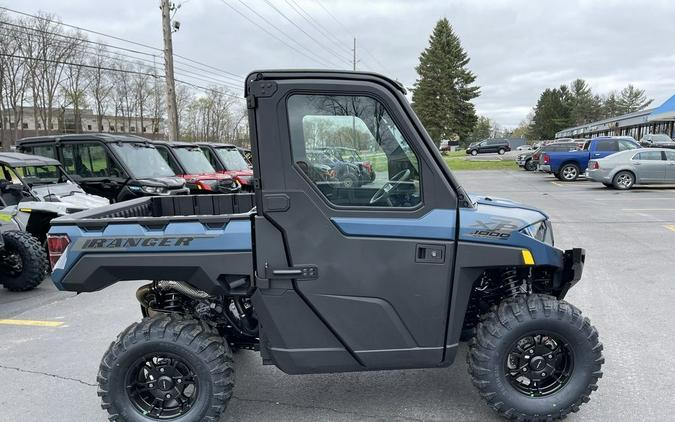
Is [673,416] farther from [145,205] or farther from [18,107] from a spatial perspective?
[18,107]

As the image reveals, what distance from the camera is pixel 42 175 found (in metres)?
8.42

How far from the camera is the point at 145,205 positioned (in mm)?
4031

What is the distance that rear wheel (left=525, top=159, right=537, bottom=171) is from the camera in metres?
27.0

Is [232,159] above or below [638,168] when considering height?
above

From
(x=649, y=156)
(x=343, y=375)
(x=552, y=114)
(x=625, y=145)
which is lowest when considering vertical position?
(x=343, y=375)

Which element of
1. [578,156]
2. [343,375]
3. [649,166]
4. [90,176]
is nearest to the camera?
[343,375]

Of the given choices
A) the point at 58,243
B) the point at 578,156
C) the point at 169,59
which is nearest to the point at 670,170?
the point at 578,156

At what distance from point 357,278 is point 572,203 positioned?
13.1 m

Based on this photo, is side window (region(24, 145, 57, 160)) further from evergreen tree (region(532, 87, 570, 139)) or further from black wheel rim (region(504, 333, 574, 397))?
evergreen tree (region(532, 87, 570, 139))

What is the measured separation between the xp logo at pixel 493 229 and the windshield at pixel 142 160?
8.52 metres

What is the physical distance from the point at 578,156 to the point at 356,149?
2137cm

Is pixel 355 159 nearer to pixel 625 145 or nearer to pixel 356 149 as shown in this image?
pixel 356 149

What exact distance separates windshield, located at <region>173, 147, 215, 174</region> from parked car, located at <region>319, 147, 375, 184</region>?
1009 cm

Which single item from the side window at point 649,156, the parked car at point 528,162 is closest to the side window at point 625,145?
the side window at point 649,156
